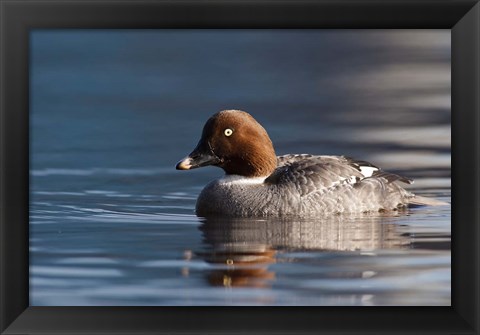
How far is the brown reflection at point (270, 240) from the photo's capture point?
988 centimetres

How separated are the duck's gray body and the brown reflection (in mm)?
183

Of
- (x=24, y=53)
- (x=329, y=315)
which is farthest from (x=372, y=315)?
(x=24, y=53)

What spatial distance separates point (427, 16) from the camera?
9922 millimetres

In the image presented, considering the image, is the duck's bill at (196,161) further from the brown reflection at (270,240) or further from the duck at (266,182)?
the brown reflection at (270,240)

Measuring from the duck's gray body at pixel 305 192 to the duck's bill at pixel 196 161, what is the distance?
0.24 meters

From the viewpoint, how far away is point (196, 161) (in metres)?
12.7

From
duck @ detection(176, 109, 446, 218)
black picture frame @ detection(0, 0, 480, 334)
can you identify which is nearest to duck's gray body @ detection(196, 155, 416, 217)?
duck @ detection(176, 109, 446, 218)

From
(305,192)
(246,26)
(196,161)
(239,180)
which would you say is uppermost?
(246,26)

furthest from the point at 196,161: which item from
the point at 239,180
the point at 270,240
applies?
the point at 270,240

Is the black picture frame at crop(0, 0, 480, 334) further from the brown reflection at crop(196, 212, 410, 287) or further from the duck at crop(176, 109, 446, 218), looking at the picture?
the duck at crop(176, 109, 446, 218)

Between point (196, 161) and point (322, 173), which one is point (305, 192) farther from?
point (196, 161)

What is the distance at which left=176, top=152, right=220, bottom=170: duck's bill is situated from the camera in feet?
41.3

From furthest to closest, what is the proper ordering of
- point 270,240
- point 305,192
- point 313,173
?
1. point 313,173
2. point 305,192
3. point 270,240

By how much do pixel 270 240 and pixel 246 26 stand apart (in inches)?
78.6
